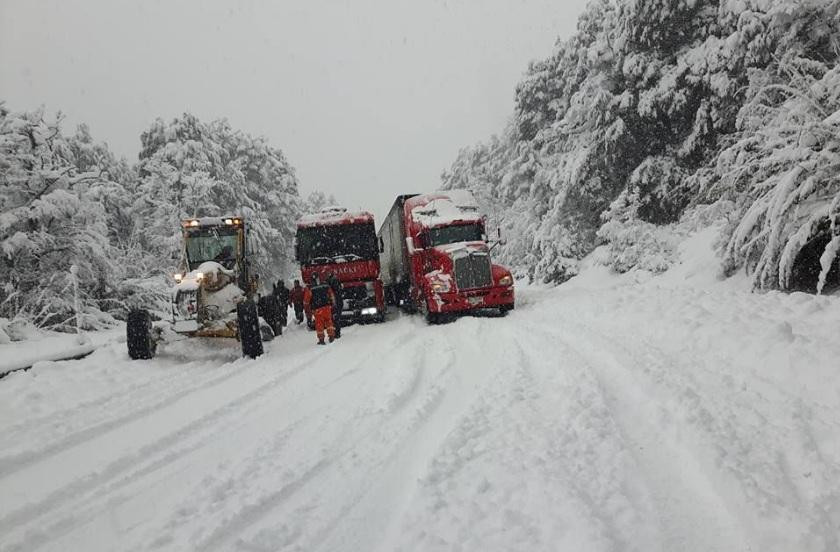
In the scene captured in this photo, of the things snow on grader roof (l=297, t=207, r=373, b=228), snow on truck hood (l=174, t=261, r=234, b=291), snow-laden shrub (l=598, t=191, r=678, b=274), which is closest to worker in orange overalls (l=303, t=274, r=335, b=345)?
snow on truck hood (l=174, t=261, r=234, b=291)

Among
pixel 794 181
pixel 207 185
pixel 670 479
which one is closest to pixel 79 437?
pixel 670 479

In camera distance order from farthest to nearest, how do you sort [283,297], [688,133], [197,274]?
[283,297] < [688,133] < [197,274]

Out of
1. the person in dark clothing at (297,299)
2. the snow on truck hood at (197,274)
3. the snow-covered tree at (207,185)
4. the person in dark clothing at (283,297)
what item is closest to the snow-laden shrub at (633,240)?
the person in dark clothing at (297,299)

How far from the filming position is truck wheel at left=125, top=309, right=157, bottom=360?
8.41m

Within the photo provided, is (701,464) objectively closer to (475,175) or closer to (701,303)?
(701,303)

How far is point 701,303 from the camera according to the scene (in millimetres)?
7570

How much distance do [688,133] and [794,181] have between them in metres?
9.30

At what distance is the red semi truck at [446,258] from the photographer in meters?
11.7

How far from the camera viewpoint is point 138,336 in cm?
843

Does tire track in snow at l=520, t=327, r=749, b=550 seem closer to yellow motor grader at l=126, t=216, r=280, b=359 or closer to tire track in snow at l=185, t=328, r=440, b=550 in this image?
tire track in snow at l=185, t=328, r=440, b=550

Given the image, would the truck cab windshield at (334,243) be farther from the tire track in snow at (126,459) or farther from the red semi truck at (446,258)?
the tire track in snow at (126,459)

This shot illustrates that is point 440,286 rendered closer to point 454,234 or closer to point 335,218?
point 454,234

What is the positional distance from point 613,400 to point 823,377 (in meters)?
1.77

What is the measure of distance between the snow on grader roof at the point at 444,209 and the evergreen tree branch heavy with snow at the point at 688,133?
4618mm
